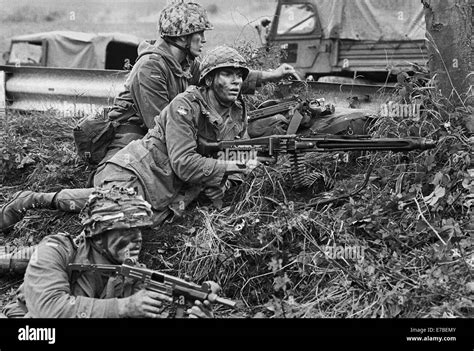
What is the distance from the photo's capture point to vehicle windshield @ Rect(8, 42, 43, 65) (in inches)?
Answer: 661

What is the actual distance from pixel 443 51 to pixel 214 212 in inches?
82.6

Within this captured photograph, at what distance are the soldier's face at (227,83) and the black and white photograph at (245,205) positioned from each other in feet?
0.04

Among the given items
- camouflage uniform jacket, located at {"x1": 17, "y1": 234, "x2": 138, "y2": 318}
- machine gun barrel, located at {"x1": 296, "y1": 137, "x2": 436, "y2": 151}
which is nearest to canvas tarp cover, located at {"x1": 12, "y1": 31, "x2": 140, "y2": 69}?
machine gun barrel, located at {"x1": 296, "y1": 137, "x2": 436, "y2": 151}

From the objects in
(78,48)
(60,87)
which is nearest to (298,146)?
(60,87)

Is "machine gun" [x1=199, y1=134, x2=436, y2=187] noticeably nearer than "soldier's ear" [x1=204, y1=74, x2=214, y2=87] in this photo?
Yes

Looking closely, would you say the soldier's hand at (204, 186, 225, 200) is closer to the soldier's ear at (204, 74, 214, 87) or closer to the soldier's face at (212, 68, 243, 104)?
the soldier's face at (212, 68, 243, 104)

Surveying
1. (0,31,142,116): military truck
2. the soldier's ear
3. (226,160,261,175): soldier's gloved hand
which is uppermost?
the soldier's ear

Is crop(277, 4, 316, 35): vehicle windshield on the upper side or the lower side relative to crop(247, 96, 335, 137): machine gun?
lower

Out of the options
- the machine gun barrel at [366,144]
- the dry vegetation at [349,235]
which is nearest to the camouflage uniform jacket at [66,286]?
the dry vegetation at [349,235]

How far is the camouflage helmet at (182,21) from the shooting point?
301 inches

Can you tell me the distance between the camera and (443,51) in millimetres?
7023

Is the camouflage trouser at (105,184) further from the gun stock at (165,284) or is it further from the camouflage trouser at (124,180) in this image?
the gun stock at (165,284)

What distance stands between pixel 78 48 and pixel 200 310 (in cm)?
1229

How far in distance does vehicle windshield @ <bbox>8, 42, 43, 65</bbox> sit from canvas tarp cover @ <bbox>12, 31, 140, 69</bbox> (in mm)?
176
